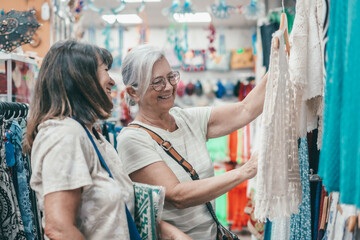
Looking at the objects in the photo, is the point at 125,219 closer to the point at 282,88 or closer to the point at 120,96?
the point at 282,88

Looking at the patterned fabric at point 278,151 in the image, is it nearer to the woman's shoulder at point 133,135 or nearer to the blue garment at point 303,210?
the blue garment at point 303,210

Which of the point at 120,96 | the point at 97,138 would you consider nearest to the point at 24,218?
the point at 97,138

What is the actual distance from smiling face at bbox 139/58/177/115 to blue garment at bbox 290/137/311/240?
694 millimetres

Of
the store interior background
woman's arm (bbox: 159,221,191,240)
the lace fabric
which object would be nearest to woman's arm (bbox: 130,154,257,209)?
woman's arm (bbox: 159,221,191,240)

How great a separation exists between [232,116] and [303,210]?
62 centimetres

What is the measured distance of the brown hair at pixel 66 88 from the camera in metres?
1.36

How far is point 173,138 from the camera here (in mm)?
2049

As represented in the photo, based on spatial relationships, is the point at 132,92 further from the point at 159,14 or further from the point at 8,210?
the point at 159,14

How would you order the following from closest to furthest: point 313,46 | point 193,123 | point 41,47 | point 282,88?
point 282,88, point 313,46, point 193,123, point 41,47

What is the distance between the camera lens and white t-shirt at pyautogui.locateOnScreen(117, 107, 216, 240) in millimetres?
1897

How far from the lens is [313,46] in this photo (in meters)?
1.60

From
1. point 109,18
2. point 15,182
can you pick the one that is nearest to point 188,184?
point 15,182

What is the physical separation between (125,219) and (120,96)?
16.7 ft

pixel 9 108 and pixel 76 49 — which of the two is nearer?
pixel 76 49
